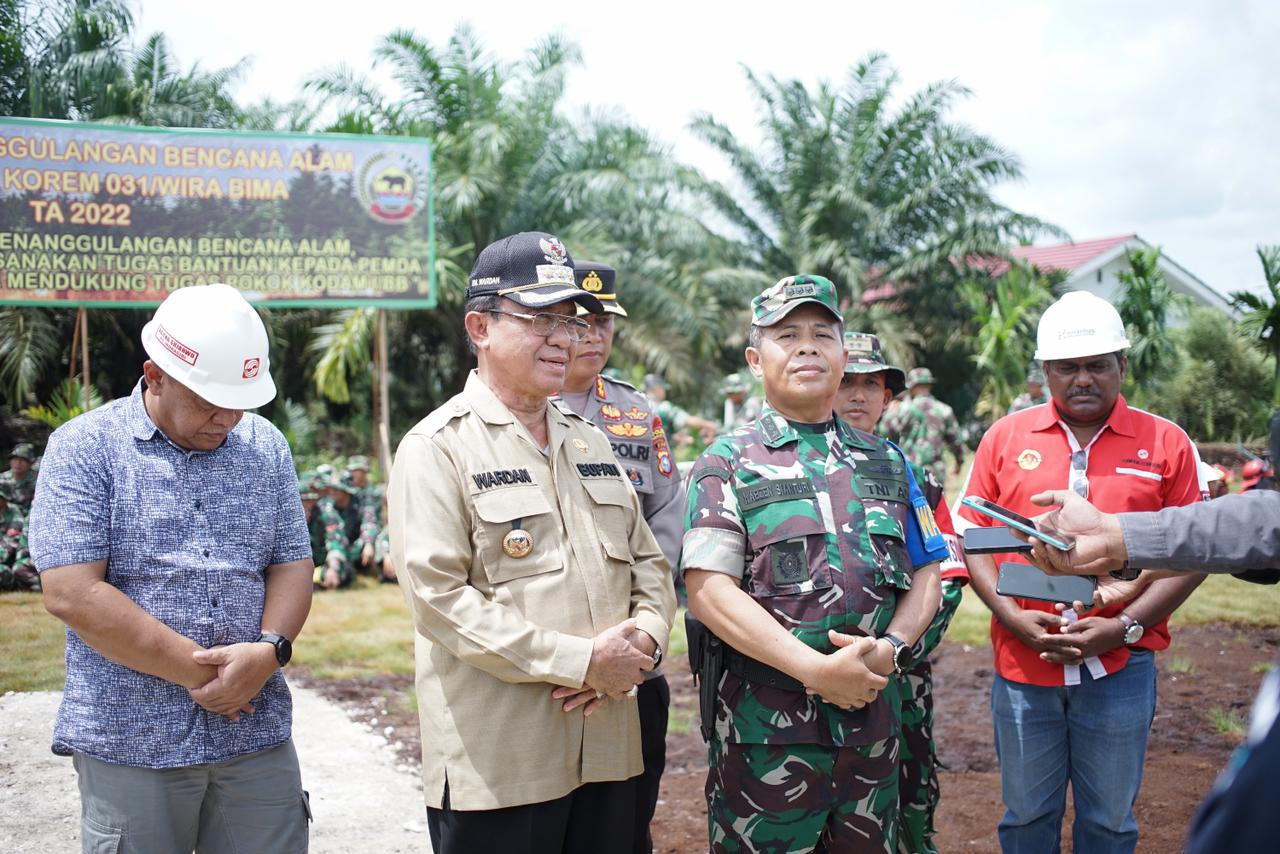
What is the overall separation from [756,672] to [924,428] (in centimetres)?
804

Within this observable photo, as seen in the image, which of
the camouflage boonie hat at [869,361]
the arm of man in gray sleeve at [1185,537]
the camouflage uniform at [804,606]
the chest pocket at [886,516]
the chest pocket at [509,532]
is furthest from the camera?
the camouflage boonie hat at [869,361]

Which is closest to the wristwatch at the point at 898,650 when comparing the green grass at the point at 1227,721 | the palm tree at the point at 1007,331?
the green grass at the point at 1227,721

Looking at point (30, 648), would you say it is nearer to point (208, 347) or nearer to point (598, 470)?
point (208, 347)

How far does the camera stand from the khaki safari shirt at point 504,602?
7.54 ft

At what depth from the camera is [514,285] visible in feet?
8.42

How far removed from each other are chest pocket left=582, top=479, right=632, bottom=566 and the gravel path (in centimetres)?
210

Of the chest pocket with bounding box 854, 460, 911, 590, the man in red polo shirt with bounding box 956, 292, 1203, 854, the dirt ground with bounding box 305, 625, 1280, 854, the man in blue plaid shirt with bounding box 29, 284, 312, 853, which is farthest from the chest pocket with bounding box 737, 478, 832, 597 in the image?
the dirt ground with bounding box 305, 625, 1280, 854

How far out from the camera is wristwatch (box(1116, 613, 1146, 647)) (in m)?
3.04

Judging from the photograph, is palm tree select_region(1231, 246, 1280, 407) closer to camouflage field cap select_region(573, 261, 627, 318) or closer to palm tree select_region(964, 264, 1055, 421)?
palm tree select_region(964, 264, 1055, 421)

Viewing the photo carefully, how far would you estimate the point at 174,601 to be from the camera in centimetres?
242

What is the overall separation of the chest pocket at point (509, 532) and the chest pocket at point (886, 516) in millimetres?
850

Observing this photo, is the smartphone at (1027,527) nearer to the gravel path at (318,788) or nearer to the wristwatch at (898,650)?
the wristwatch at (898,650)

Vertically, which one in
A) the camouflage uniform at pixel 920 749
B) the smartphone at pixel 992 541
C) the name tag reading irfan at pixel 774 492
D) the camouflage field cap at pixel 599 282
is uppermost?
the camouflage field cap at pixel 599 282

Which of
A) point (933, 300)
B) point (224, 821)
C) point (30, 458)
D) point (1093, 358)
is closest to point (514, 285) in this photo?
point (224, 821)
